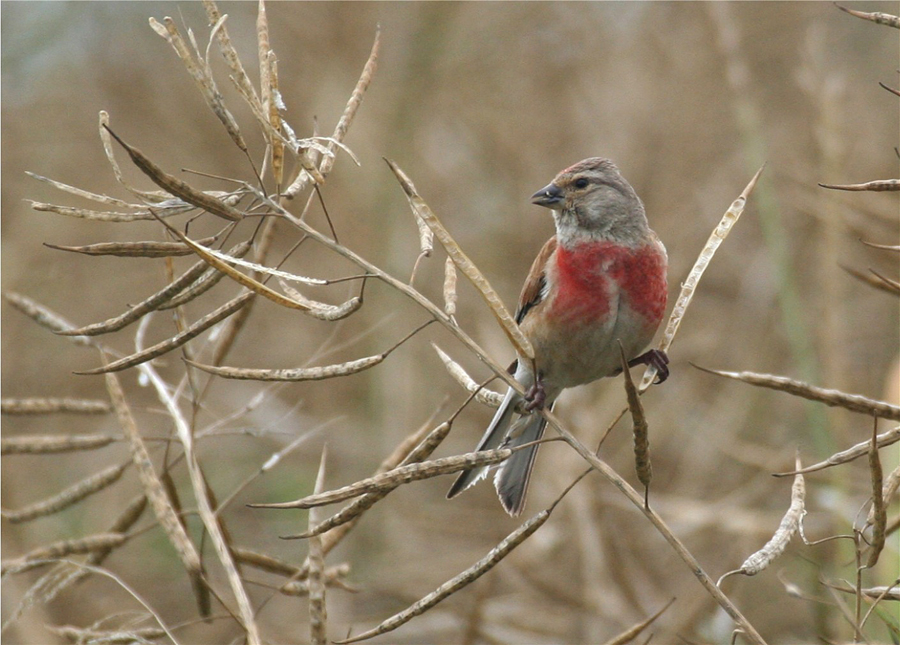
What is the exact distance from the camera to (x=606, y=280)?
12.2 ft

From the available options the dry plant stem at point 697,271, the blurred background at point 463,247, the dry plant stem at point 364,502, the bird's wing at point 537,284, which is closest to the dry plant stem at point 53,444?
the dry plant stem at point 364,502

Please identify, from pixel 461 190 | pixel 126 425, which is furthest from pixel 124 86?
pixel 126 425

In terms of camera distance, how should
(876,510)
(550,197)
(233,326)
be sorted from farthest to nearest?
1. (550,197)
2. (233,326)
3. (876,510)

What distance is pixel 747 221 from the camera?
767cm

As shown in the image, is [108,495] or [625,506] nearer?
[625,506]

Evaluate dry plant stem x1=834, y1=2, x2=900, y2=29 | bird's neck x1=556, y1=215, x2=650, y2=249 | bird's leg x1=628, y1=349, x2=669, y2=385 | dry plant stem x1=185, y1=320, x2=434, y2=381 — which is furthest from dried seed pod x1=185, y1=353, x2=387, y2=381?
bird's neck x1=556, y1=215, x2=650, y2=249

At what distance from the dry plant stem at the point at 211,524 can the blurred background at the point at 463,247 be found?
3343 millimetres

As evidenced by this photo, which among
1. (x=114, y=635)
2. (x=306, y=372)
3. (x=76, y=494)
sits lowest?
(x=114, y=635)

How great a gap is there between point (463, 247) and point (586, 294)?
3700 millimetres

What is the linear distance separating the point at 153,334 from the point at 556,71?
3.78m

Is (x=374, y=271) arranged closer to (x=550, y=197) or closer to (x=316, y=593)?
(x=316, y=593)

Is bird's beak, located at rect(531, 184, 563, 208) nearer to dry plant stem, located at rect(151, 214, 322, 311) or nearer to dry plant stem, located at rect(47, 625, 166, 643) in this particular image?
dry plant stem, located at rect(151, 214, 322, 311)

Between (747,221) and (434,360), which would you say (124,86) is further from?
(747,221)

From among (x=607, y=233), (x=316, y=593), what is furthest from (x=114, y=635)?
(x=607, y=233)
